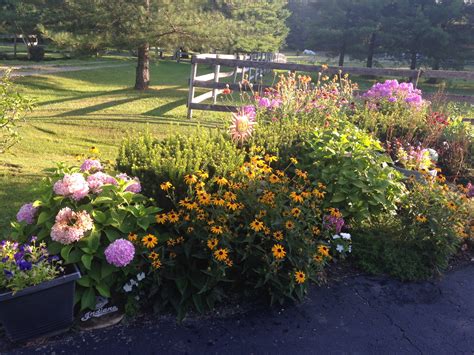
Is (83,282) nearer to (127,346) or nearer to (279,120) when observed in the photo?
(127,346)

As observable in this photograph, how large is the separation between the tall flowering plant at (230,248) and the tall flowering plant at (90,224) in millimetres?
201

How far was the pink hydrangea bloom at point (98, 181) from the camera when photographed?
2955 millimetres

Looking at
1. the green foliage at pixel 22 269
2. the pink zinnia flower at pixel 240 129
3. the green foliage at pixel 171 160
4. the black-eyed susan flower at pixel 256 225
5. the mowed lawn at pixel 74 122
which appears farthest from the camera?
the mowed lawn at pixel 74 122

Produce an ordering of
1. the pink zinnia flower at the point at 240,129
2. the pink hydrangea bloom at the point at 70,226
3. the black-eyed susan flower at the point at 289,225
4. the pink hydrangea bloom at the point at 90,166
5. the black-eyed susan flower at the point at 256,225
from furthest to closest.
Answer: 1. the pink zinnia flower at the point at 240,129
2. the pink hydrangea bloom at the point at 90,166
3. the black-eyed susan flower at the point at 289,225
4. the black-eyed susan flower at the point at 256,225
5. the pink hydrangea bloom at the point at 70,226

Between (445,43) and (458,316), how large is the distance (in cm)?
2804

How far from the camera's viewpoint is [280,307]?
3.12m

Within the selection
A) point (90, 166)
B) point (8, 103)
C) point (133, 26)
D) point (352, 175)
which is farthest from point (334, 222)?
point (133, 26)

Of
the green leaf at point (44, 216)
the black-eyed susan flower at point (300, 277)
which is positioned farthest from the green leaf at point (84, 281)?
the black-eyed susan flower at point (300, 277)

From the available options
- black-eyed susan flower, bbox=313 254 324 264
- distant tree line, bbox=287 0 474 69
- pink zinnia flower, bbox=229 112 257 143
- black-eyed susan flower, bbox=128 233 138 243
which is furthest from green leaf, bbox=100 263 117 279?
distant tree line, bbox=287 0 474 69

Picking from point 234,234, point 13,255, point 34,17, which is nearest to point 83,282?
point 13,255

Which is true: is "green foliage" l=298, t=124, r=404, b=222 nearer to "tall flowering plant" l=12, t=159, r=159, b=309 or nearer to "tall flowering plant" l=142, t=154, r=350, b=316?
"tall flowering plant" l=142, t=154, r=350, b=316

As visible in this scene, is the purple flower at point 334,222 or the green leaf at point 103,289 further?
the purple flower at point 334,222

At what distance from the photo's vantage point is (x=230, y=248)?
296 centimetres

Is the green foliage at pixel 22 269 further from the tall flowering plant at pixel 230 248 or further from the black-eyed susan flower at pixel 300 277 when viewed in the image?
the black-eyed susan flower at pixel 300 277
